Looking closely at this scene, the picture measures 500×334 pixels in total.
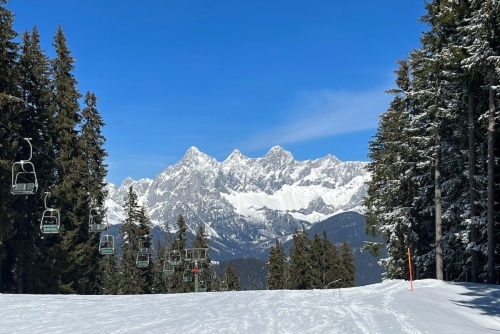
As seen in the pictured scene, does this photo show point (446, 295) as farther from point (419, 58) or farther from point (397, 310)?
point (419, 58)

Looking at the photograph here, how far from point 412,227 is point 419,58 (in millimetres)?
11547

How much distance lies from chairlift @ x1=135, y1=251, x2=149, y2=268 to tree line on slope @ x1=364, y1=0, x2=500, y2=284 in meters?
21.3

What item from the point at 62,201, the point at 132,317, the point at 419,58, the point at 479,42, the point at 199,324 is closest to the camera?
the point at 199,324

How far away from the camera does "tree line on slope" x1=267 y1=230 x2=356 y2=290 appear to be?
74.8 m

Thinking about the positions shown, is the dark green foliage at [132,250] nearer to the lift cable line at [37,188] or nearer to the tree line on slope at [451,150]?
the lift cable line at [37,188]

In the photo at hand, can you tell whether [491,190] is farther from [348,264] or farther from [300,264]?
[348,264]

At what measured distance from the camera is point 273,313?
1475 cm

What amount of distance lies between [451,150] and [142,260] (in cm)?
3063

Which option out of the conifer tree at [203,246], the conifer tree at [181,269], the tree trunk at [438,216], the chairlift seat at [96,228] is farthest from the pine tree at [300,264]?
the chairlift seat at [96,228]

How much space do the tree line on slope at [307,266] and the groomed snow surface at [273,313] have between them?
53.8 m

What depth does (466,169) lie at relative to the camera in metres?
27.3

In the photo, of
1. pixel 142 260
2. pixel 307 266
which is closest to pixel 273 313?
pixel 142 260

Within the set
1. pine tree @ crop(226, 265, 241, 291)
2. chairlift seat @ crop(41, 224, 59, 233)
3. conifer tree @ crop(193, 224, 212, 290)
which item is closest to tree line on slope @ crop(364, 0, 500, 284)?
chairlift seat @ crop(41, 224, 59, 233)

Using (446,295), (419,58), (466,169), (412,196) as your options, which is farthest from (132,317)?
(412,196)
